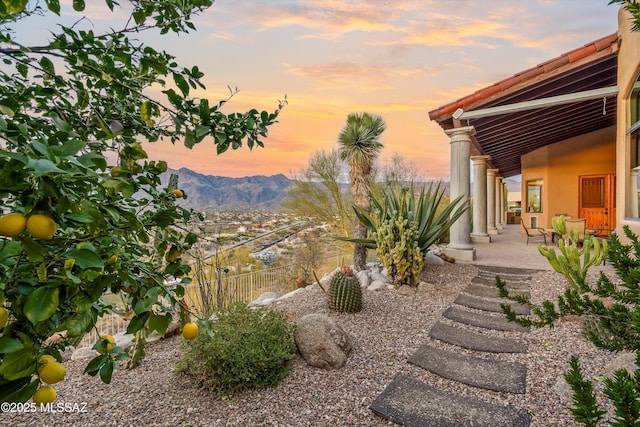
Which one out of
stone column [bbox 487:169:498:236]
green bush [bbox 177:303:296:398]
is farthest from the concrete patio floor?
green bush [bbox 177:303:296:398]

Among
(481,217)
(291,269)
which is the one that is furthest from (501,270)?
(291,269)

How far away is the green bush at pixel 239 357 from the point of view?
296 centimetres

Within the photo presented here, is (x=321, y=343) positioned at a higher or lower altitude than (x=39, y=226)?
lower

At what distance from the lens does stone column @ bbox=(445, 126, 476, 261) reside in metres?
7.57

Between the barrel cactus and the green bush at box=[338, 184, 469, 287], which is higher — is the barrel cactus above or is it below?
below

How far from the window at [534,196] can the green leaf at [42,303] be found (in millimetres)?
15021

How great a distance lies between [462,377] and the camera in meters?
3.08

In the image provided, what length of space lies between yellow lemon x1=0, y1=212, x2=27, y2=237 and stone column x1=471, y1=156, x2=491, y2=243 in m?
11.4

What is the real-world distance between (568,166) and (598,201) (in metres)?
1.54

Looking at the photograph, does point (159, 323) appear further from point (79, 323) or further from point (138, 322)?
point (79, 323)

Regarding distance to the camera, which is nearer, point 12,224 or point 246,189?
point 12,224

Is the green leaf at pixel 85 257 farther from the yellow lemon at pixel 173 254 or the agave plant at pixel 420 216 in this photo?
the agave plant at pixel 420 216

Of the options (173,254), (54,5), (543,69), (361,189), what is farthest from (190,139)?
(361,189)

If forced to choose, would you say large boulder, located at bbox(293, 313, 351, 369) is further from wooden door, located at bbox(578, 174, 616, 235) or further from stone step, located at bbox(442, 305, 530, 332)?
wooden door, located at bbox(578, 174, 616, 235)
